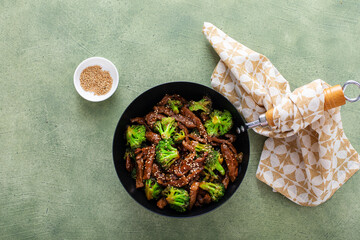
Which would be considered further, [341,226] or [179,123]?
[341,226]

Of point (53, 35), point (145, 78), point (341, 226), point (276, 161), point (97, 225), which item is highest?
point (53, 35)

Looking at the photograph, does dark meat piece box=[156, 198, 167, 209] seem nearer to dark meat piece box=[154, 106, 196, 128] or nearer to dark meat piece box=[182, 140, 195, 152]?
dark meat piece box=[182, 140, 195, 152]

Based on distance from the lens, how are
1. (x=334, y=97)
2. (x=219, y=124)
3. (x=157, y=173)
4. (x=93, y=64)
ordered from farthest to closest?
(x=93, y=64), (x=219, y=124), (x=157, y=173), (x=334, y=97)

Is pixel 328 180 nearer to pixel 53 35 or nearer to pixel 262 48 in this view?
pixel 262 48

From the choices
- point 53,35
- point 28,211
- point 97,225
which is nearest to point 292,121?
point 97,225

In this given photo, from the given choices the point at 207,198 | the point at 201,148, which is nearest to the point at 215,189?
the point at 207,198

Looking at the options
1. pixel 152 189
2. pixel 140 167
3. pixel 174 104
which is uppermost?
pixel 174 104

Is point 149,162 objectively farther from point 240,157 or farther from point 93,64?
point 93,64
